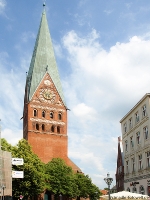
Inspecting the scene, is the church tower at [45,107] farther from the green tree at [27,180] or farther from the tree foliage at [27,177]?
the green tree at [27,180]

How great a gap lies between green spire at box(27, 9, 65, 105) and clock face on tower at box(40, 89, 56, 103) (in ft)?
6.39

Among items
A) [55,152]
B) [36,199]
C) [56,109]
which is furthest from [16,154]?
[56,109]

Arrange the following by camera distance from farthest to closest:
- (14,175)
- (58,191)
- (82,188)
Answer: (82,188), (58,191), (14,175)

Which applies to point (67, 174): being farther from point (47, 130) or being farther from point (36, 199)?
point (47, 130)

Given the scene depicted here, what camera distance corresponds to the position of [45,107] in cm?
6888

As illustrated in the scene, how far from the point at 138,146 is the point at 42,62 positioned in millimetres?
42536

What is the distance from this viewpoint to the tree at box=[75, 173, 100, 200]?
181 feet

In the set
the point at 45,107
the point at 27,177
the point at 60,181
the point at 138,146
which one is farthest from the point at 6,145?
the point at 45,107

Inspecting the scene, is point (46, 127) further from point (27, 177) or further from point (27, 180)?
point (27, 177)

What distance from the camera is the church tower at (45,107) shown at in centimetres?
6500

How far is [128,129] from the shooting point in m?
42.4

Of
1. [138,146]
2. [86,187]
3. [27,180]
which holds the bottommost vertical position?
[86,187]

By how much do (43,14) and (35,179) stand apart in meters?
50.4

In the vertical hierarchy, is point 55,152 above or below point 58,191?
above
